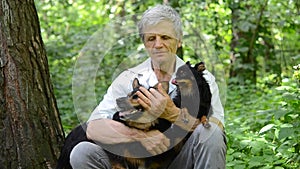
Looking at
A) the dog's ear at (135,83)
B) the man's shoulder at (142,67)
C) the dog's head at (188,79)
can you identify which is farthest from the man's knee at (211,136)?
the man's shoulder at (142,67)

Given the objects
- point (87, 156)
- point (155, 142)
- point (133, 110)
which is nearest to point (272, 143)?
point (155, 142)

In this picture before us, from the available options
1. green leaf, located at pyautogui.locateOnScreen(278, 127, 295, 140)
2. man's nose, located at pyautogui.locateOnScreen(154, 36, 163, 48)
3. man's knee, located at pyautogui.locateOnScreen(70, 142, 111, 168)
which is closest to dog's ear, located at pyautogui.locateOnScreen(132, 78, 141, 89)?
man's nose, located at pyautogui.locateOnScreen(154, 36, 163, 48)

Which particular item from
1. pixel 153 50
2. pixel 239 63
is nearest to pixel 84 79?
pixel 153 50

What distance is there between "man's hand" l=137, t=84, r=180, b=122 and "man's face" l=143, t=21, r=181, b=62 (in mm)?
261

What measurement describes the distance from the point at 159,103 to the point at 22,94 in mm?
997

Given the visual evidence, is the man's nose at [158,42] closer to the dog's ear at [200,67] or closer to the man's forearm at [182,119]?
the dog's ear at [200,67]

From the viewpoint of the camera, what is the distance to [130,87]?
2537 mm

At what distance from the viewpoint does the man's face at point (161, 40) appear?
2.57 m

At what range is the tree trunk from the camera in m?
2.88

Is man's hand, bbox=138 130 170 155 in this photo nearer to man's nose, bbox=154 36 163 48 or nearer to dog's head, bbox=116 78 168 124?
dog's head, bbox=116 78 168 124

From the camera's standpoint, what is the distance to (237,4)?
243 inches

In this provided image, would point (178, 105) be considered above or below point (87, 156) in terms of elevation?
above

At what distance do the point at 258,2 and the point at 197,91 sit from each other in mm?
4356

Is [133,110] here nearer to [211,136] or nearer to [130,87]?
[130,87]
